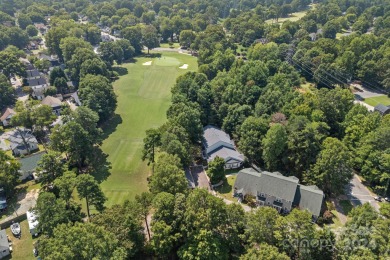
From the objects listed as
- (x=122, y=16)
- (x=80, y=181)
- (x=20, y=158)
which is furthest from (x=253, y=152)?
(x=122, y=16)

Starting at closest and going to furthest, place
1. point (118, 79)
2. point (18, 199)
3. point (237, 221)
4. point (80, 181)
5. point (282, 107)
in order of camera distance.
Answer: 1. point (237, 221)
2. point (80, 181)
3. point (18, 199)
4. point (282, 107)
5. point (118, 79)

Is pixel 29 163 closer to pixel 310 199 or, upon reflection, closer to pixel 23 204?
pixel 23 204

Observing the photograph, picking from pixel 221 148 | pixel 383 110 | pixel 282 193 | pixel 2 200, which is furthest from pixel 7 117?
pixel 383 110

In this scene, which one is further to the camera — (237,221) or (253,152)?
(253,152)

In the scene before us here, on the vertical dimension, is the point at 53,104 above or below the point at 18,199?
above

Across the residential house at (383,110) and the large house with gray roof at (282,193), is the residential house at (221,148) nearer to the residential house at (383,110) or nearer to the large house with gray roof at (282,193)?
the large house with gray roof at (282,193)

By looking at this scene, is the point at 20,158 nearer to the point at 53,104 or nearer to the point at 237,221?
the point at 53,104
